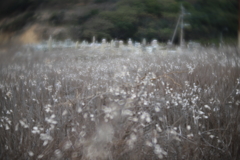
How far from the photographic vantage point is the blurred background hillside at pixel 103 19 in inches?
57.5

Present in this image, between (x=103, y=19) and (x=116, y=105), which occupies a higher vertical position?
(x=103, y=19)

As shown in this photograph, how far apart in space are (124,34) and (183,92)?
0.63 metres

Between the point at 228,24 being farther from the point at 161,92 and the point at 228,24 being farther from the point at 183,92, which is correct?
the point at 161,92

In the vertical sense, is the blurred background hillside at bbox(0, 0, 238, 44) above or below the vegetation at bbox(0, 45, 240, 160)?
above

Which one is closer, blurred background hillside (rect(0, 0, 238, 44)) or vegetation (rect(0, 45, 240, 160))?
vegetation (rect(0, 45, 240, 160))

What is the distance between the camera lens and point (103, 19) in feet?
4.92

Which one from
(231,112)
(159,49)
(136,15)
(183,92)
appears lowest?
(231,112)

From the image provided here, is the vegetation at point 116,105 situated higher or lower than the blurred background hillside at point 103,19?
lower

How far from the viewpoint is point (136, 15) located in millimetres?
1510

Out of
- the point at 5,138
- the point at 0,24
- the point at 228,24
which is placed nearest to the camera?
the point at 5,138

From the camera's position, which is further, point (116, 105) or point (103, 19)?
point (103, 19)

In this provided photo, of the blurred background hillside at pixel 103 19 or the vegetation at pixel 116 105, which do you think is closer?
the vegetation at pixel 116 105

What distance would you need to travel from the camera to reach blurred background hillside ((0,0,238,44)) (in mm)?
1461

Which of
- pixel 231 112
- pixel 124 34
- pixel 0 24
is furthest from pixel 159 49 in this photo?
pixel 0 24
